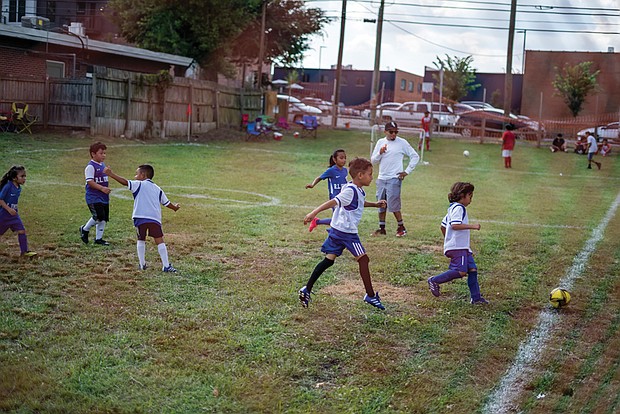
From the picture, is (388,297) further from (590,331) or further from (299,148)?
(299,148)

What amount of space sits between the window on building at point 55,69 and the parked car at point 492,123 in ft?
63.5

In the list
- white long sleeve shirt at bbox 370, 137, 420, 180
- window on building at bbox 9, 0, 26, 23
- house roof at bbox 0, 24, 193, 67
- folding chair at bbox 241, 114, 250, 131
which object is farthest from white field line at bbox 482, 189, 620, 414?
window on building at bbox 9, 0, 26, 23

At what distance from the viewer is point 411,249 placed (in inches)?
449

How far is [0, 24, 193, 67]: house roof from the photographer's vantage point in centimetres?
2761

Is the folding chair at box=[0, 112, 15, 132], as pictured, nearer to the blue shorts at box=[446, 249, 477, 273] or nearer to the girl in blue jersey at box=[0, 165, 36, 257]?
the girl in blue jersey at box=[0, 165, 36, 257]

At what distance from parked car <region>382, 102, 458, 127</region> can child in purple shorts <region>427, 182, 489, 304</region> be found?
32763 millimetres

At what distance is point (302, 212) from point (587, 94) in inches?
1457

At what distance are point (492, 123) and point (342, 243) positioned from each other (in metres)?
35.7

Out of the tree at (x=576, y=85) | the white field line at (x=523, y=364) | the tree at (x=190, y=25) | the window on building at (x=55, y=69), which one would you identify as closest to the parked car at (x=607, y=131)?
the tree at (x=576, y=85)

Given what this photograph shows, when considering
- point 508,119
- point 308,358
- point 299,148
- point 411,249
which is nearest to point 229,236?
point 411,249

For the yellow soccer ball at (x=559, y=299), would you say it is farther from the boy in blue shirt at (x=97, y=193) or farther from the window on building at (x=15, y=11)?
the window on building at (x=15, y=11)

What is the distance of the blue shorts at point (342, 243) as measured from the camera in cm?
797

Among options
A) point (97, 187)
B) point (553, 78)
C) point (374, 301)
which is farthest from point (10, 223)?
point (553, 78)

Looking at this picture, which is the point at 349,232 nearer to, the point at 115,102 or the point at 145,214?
the point at 145,214
